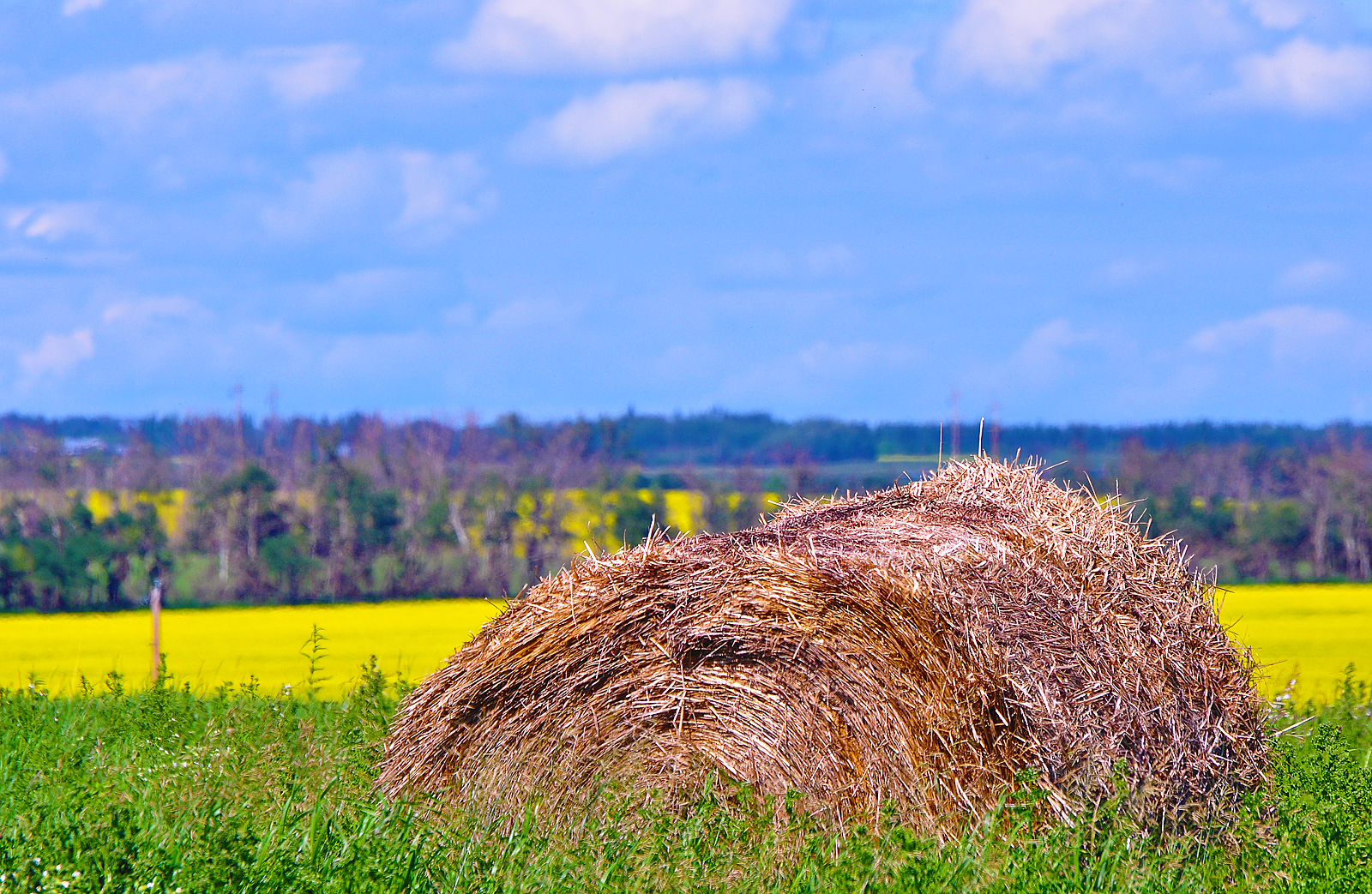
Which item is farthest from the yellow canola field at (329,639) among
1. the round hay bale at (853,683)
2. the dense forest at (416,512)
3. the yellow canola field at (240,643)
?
the round hay bale at (853,683)

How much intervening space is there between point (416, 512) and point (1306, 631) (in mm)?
16519

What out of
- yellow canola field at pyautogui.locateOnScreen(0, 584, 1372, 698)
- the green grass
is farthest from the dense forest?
the green grass

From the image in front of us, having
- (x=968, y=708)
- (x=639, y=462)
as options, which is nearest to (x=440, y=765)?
(x=968, y=708)

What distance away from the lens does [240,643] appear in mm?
18203

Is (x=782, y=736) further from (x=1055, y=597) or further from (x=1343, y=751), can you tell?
(x=1343, y=751)

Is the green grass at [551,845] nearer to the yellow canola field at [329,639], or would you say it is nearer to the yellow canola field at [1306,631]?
the yellow canola field at [1306,631]

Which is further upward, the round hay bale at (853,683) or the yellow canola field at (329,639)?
the round hay bale at (853,683)

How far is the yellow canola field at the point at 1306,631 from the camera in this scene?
46.8 feet

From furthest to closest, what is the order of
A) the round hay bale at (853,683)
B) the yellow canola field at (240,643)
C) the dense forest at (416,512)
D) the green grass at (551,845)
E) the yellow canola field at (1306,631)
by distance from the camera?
the dense forest at (416,512)
the yellow canola field at (240,643)
the yellow canola field at (1306,631)
the round hay bale at (853,683)
the green grass at (551,845)

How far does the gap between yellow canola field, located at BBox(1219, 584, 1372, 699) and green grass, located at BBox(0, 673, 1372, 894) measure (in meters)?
5.96

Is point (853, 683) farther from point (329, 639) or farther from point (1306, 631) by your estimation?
point (1306, 631)

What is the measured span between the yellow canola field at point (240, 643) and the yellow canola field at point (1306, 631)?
314 inches

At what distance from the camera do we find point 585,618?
585 centimetres

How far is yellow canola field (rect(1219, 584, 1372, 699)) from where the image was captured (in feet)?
46.8
